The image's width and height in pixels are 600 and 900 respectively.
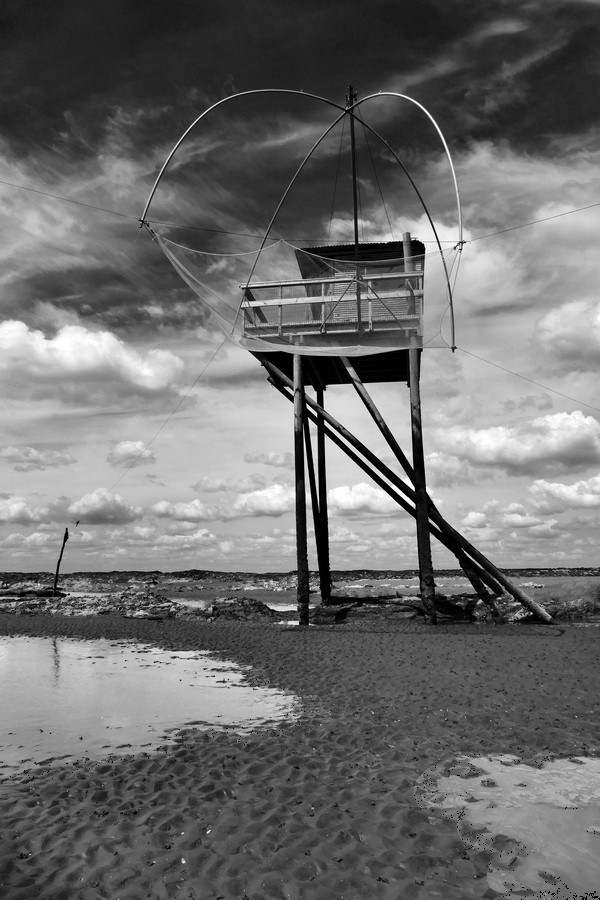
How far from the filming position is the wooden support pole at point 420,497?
19.2 m

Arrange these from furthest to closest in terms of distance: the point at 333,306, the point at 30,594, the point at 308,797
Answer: the point at 30,594 → the point at 333,306 → the point at 308,797

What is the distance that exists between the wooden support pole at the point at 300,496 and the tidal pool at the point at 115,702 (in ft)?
13.1

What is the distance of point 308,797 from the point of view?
6809 millimetres

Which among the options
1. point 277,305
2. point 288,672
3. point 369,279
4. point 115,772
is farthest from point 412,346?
point 115,772

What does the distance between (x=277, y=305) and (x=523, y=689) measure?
13.5m

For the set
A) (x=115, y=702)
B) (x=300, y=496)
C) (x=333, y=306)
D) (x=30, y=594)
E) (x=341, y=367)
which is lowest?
(x=115, y=702)

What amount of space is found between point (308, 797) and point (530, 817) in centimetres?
247

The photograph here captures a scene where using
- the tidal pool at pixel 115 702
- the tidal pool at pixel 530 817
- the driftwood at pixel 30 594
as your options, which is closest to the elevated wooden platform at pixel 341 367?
the tidal pool at pixel 115 702

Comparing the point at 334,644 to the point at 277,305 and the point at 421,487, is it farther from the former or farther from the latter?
the point at 277,305

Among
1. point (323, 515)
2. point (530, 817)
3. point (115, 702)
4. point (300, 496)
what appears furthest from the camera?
point (323, 515)

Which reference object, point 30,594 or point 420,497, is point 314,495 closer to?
point 420,497

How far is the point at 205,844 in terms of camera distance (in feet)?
19.0

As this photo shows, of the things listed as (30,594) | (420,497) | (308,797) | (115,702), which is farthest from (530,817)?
(30,594)

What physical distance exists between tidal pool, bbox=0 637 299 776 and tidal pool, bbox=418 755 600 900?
12.5 feet
